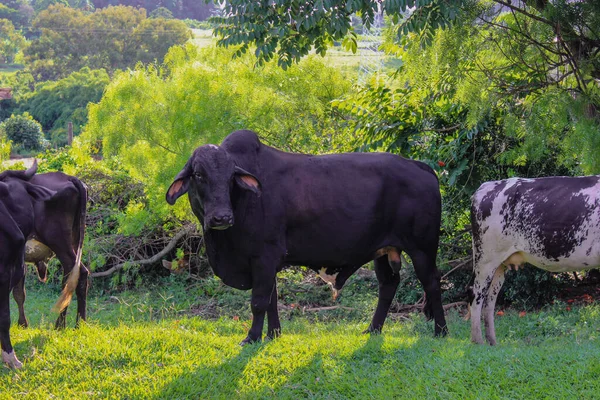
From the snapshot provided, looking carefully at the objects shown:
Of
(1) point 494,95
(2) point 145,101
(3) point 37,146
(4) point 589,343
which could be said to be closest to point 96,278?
(2) point 145,101

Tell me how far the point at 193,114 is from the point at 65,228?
351 cm

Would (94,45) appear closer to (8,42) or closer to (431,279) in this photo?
(8,42)

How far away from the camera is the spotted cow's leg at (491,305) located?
7398mm

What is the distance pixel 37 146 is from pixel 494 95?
39.6 meters

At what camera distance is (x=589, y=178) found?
7.21 meters

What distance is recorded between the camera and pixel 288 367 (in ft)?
20.0

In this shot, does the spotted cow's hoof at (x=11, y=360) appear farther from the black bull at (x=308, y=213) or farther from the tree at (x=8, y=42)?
the tree at (x=8, y=42)

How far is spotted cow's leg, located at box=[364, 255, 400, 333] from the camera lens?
7.79 meters

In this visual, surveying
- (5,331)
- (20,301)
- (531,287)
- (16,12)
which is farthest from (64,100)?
(16,12)

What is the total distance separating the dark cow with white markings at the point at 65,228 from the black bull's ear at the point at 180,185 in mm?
1505

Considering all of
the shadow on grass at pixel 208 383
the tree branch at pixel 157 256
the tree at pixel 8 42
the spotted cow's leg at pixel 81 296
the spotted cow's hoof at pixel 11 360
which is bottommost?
the tree at pixel 8 42

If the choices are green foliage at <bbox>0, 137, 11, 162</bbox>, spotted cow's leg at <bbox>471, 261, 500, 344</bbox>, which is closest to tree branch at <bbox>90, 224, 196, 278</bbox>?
green foliage at <bbox>0, 137, 11, 162</bbox>

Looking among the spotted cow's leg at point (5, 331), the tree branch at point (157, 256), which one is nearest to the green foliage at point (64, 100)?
the tree branch at point (157, 256)

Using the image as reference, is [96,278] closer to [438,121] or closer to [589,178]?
[438,121]
